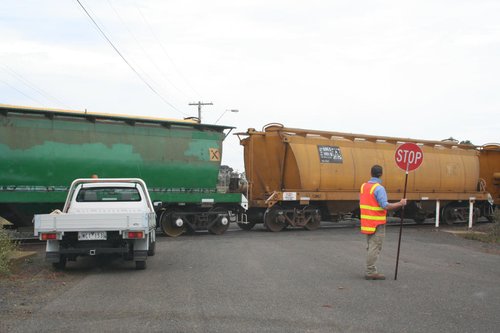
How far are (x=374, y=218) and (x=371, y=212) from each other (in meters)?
0.12

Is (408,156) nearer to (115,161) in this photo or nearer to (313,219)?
(115,161)

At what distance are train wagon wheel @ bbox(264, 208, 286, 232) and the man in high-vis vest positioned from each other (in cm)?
1012

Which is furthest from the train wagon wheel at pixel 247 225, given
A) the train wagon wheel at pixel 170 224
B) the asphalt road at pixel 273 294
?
the asphalt road at pixel 273 294

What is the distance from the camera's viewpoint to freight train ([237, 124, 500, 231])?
19.7m

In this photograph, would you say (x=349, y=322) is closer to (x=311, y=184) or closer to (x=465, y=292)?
(x=465, y=292)

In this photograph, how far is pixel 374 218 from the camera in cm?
927

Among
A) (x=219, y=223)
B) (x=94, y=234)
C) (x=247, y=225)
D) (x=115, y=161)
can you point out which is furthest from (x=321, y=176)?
(x=94, y=234)

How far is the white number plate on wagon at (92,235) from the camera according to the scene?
9797 millimetres

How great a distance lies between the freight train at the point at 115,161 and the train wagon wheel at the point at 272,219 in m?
1.13

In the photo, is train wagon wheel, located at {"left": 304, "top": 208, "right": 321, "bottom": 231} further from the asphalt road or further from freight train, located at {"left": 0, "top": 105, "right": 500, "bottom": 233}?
the asphalt road

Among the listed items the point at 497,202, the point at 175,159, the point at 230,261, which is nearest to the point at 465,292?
the point at 230,261

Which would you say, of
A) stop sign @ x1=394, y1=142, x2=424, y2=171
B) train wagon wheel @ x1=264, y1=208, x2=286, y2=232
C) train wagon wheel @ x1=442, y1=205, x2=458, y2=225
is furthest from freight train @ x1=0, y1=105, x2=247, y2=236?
train wagon wheel @ x1=442, y1=205, x2=458, y2=225

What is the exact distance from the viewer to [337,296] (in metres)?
7.77

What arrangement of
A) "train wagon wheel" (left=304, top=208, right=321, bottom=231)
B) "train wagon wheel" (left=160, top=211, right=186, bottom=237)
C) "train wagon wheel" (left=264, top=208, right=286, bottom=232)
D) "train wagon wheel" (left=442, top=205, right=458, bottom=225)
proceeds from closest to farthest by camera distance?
"train wagon wheel" (left=160, top=211, right=186, bottom=237), "train wagon wheel" (left=264, top=208, right=286, bottom=232), "train wagon wheel" (left=304, top=208, right=321, bottom=231), "train wagon wheel" (left=442, top=205, right=458, bottom=225)
